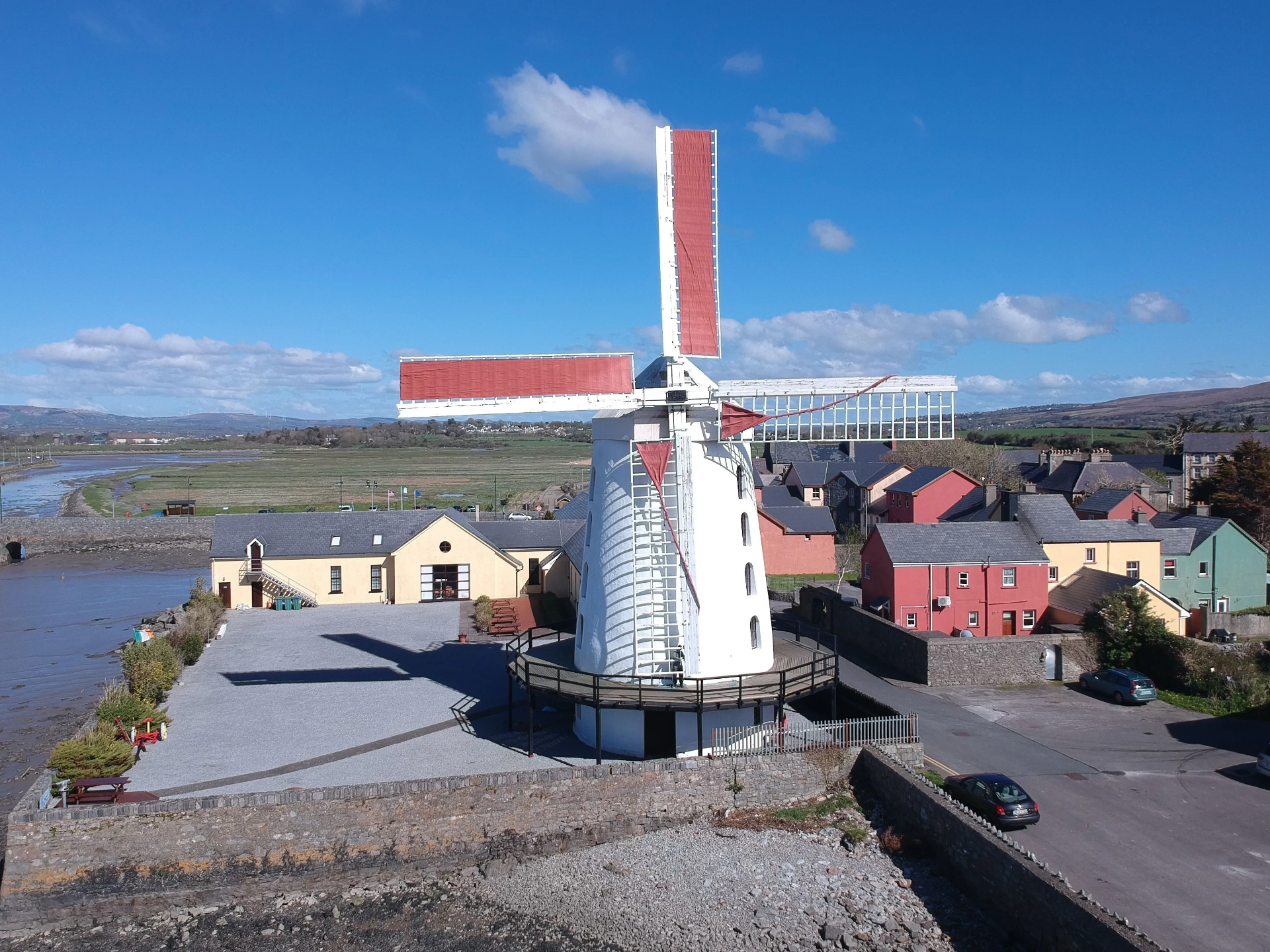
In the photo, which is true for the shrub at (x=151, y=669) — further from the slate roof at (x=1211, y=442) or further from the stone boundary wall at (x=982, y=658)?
the slate roof at (x=1211, y=442)

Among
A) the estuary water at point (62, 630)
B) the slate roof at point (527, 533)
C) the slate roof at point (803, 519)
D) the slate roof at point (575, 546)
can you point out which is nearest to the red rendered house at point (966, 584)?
the slate roof at point (575, 546)

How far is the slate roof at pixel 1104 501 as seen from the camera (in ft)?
128

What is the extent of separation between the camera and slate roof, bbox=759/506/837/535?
4631 centimetres

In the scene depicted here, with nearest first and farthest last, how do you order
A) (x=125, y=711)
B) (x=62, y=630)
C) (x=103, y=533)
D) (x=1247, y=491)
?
(x=125, y=711) → (x=62, y=630) → (x=1247, y=491) → (x=103, y=533)

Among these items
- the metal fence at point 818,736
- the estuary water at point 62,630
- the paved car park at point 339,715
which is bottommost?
the estuary water at point 62,630

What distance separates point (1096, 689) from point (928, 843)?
472 inches

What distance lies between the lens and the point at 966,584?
3077 cm

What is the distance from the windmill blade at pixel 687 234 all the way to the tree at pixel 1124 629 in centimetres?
1696

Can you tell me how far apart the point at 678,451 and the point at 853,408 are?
4499 mm

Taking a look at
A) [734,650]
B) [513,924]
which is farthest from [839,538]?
[513,924]

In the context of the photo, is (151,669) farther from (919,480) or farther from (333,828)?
(919,480)

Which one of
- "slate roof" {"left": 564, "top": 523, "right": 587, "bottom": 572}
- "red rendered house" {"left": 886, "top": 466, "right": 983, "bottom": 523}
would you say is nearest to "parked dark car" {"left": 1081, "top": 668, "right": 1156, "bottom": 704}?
"slate roof" {"left": 564, "top": 523, "right": 587, "bottom": 572}

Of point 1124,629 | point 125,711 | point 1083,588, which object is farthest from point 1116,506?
point 125,711

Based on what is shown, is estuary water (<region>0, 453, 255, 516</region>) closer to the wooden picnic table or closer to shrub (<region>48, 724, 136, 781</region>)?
shrub (<region>48, 724, 136, 781</region>)
